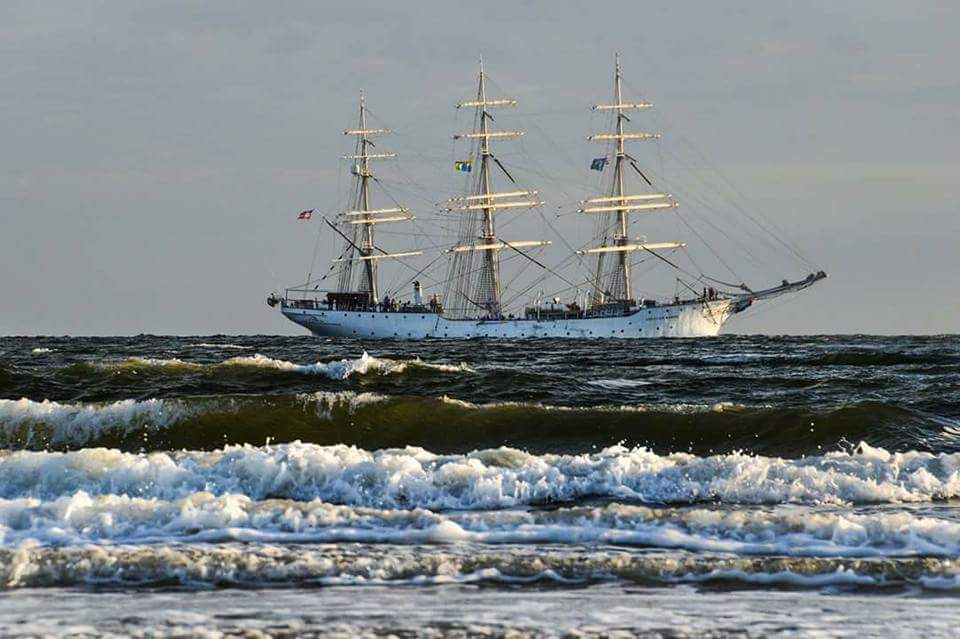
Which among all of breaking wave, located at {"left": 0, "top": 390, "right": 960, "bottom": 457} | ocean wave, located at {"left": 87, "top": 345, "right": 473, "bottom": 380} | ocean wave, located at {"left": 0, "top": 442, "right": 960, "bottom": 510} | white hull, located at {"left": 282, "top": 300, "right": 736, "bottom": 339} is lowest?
ocean wave, located at {"left": 0, "top": 442, "right": 960, "bottom": 510}

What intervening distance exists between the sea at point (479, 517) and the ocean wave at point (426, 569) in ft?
0.10

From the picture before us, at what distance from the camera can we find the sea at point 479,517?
9188 millimetres

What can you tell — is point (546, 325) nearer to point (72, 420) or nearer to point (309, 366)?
point (309, 366)

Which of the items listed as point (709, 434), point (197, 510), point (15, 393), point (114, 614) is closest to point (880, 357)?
point (709, 434)

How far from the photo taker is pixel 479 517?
1266 centimetres

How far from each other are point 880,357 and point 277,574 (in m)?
34.7

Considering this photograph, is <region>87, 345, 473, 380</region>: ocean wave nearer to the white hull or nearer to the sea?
the sea

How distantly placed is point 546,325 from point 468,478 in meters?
102

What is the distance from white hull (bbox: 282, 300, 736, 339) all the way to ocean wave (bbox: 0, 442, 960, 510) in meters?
98.2

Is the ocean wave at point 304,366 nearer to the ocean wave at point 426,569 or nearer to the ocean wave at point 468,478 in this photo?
the ocean wave at point 468,478

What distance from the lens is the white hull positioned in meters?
115

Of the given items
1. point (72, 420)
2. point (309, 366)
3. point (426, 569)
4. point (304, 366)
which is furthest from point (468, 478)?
point (304, 366)

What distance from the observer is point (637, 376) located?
3372 cm

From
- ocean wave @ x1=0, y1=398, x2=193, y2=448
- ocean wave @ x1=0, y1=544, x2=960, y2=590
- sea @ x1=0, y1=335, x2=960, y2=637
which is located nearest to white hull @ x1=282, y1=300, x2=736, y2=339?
sea @ x1=0, y1=335, x2=960, y2=637
